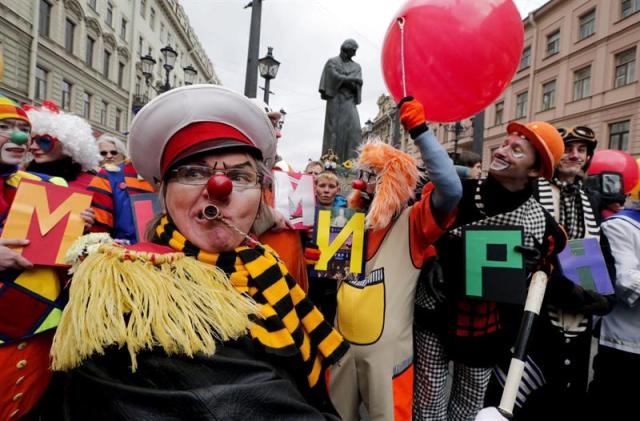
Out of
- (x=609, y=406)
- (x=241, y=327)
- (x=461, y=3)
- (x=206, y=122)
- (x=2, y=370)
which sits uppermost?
(x=461, y=3)

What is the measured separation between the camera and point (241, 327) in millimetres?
848

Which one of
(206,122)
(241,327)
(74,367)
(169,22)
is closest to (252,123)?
(206,122)

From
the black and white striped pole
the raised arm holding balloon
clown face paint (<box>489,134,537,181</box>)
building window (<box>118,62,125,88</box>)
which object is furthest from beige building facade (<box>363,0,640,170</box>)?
building window (<box>118,62,125,88</box>)

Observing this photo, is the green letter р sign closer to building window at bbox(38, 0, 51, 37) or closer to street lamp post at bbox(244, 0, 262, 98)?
street lamp post at bbox(244, 0, 262, 98)

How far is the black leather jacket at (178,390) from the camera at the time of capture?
2.37 feet

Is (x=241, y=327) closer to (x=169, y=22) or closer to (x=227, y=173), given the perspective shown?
(x=227, y=173)

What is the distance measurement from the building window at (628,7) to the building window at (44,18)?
1199 inches

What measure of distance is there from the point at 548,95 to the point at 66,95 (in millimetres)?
29980

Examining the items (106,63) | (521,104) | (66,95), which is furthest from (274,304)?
(106,63)

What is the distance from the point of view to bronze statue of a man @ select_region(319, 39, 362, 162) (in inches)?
253

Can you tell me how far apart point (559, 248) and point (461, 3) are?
1451 millimetres

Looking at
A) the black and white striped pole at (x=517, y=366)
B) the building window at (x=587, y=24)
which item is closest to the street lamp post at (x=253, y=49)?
the black and white striped pole at (x=517, y=366)

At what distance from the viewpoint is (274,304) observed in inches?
40.8

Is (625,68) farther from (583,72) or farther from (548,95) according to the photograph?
(548,95)
